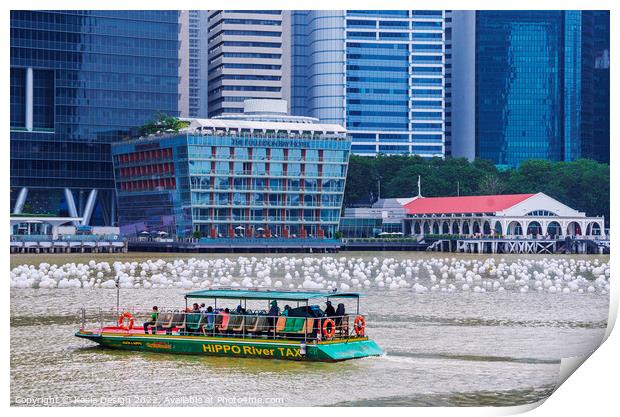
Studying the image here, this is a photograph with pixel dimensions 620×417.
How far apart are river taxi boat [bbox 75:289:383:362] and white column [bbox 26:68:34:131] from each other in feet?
443

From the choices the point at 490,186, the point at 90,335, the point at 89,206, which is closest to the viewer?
the point at 90,335

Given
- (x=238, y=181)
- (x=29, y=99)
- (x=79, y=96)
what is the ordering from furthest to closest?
1. (x=29, y=99)
2. (x=79, y=96)
3. (x=238, y=181)

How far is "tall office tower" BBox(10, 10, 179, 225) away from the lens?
580 ft

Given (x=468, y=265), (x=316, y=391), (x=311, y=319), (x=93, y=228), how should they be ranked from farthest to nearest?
(x=93, y=228) < (x=468, y=265) < (x=311, y=319) < (x=316, y=391)

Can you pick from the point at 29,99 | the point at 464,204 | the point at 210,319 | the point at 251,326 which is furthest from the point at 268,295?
the point at 29,99

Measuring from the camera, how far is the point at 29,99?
17988 cm

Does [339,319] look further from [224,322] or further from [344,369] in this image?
[224,322]

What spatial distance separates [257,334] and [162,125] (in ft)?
425

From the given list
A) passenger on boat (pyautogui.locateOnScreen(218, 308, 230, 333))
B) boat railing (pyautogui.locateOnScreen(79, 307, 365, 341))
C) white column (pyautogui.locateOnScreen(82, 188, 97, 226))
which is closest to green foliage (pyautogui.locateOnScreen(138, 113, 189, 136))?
white column (pyautogui.locateOnScreen(82, 188, 97, 226))

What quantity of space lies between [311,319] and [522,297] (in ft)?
116

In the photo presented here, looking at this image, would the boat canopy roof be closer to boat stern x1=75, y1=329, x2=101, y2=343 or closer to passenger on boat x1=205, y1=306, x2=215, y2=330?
passenger on boat x1=205, y1=306, x2=215, y2=330

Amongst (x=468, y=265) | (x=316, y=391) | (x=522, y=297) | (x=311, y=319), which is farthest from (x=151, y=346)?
(x=468, y=265)

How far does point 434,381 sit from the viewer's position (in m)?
41.5

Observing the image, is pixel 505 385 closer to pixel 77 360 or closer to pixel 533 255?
pixel 77 360
